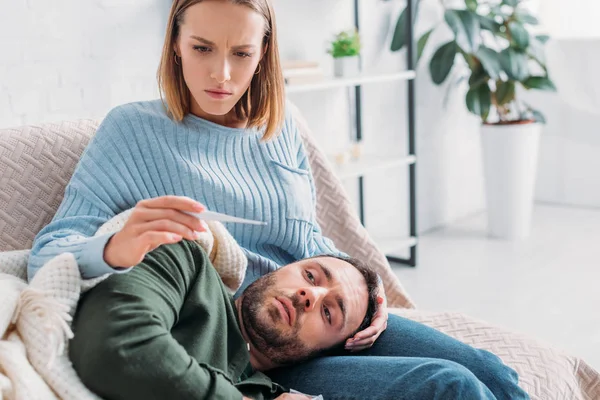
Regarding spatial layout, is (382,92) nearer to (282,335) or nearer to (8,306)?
(282,335)

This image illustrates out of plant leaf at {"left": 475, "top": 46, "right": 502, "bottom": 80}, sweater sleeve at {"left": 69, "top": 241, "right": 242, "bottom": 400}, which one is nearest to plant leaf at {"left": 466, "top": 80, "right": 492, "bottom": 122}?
plant leaf at {"left": 475, "top": 46, "right": 502, "bottom": 80}

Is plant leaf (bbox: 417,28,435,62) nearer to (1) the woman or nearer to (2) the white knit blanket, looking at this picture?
(1) the woman

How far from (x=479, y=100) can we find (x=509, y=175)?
1.23 ft

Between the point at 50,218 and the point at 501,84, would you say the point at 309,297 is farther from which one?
the point at 501,84

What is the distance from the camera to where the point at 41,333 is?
1110 millimetres

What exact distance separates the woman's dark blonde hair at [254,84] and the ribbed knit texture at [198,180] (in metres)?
0.03

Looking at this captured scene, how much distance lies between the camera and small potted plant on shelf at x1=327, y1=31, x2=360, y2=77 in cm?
301

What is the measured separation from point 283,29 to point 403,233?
1.25 metres

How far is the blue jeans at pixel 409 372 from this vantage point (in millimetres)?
1307

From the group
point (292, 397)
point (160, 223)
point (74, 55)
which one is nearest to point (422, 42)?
point (74, 55)

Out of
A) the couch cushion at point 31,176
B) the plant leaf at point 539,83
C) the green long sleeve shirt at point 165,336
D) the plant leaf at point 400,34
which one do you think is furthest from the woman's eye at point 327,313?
the plant leaf at point 539,83

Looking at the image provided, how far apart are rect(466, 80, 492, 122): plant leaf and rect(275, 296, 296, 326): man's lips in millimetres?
2431

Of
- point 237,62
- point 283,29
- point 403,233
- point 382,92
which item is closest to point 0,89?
point 237,62

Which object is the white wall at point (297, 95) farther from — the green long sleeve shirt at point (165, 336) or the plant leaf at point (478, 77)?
the green long sleeve shirt at point (165, 336)
